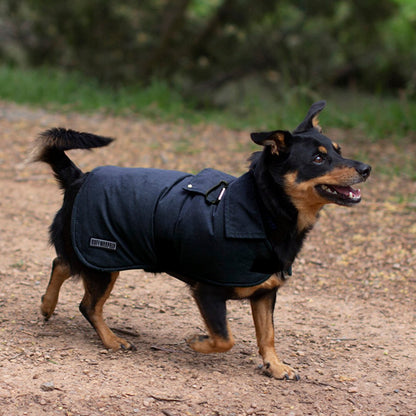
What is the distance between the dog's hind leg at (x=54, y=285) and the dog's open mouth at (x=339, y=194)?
179 centimetres

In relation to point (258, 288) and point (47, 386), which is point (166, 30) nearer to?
point (258, 288)

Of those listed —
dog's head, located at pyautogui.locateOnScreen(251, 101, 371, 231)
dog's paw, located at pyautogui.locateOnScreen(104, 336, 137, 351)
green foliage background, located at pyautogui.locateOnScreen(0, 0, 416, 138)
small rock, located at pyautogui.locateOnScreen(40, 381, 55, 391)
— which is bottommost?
dog's paw, located at pyautogui.locateOnScreen(104, 336, 137, 351)

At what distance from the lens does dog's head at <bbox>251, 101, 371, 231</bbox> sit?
3.64 metres

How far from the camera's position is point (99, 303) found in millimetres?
4059

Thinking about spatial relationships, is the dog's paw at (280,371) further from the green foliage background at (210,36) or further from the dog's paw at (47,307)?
the green foliage background at (210,36)

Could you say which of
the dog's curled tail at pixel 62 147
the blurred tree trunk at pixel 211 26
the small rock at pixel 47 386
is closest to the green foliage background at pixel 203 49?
the blurred tree trunk at pixel 211 26

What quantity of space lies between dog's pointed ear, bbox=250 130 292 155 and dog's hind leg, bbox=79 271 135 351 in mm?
1342

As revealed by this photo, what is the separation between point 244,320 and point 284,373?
0.95 metres

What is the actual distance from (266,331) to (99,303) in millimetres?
1116

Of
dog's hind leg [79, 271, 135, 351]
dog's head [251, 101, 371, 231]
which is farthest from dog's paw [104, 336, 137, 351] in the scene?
dog's head [251, 101, 371, 231]

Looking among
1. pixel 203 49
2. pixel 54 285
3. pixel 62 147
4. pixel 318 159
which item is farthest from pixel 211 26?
pixel 318 159

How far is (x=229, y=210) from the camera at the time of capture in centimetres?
366

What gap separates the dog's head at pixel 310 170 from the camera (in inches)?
143

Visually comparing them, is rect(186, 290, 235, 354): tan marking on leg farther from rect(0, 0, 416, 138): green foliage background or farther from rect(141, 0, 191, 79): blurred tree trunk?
rect(141, 0, 191, 79): blurred tree trunk
